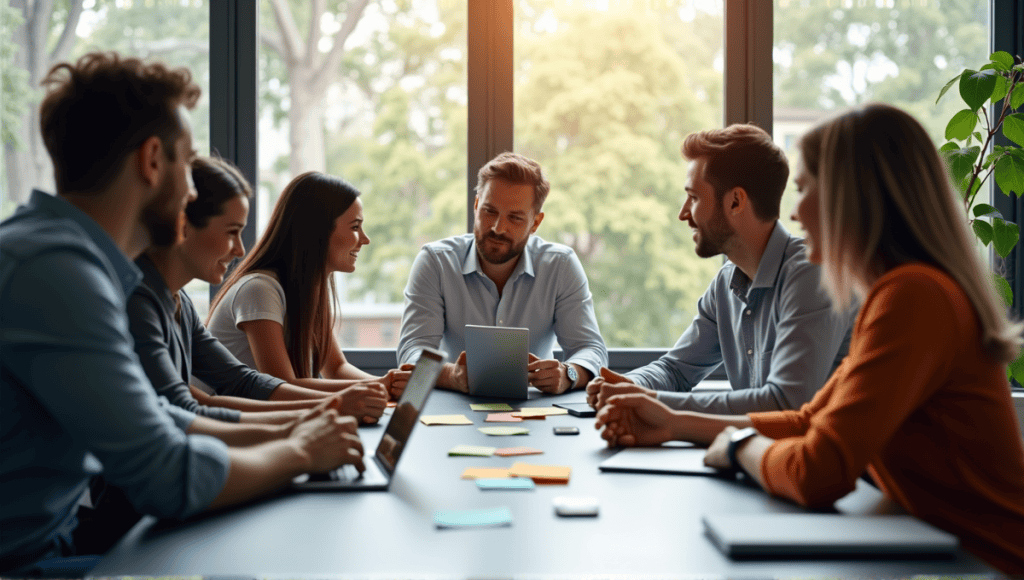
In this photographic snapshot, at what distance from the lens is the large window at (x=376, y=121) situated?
11.7 feet

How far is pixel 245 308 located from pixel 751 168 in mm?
1548

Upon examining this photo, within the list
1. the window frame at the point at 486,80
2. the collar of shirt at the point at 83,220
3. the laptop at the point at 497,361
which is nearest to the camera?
the collar of shirt at the point at 83,220

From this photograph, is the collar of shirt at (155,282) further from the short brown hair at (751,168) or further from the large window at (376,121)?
the large window at (376,121)

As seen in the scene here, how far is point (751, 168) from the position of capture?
7.22 ft

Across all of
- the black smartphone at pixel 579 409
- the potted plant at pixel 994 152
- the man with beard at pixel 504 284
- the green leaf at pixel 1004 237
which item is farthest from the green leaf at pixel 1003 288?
the black smartphone at pixel 579 409

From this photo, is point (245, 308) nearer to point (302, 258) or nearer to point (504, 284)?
point (302, 258)

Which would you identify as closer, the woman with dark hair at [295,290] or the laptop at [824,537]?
the laptop at [824,537]

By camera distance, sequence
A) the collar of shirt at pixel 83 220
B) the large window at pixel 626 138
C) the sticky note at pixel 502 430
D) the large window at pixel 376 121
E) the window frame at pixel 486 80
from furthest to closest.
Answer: the large window at pixel 626 138
the large window at pixel 376 121
the window frame at pixel 486 80
the sticky note at pixel 502 430
the collar of shirt at pixel 83 220

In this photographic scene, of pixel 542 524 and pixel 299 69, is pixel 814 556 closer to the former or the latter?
pixel 542 524

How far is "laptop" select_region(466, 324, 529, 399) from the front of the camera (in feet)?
7.00

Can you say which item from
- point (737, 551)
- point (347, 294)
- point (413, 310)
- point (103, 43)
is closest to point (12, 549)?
point (737, 551)

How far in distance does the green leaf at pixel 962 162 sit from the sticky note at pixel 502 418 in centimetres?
225

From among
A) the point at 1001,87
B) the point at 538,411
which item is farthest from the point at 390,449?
the point at 1001,87

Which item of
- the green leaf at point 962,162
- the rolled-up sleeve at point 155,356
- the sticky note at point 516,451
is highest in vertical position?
the green leaf at point 962,162
